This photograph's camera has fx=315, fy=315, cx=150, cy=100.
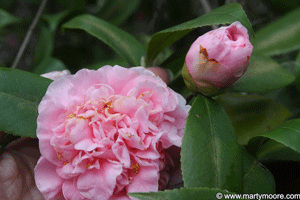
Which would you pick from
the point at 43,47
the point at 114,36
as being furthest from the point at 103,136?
the point at 43,47

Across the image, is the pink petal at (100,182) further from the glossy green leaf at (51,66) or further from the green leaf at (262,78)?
the glossy green leaf at (51,66)

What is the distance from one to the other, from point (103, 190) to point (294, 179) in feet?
1.55

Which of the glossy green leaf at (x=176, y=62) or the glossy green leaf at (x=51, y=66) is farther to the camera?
the glossy green leaf at (x=51, y=66)

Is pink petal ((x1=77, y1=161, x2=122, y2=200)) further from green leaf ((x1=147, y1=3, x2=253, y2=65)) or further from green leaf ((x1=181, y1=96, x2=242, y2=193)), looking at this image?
green leaf ((x1=147, y1=3, x2=253, y2=65))

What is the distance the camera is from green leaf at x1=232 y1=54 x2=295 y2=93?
732mm

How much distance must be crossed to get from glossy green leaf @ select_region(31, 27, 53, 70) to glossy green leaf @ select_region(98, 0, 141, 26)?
0.75 feet

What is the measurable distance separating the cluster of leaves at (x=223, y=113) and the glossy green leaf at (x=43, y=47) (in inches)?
9.4

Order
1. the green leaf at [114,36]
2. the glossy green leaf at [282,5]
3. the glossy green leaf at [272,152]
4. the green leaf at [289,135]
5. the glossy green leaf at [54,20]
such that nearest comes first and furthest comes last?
1. the green leaf at [289,135]
2. the glossy green leaf at [272,152]
3. the green leaf at [114,36]
4. the glossy green leaf at [282,5]
5. the glossy green leaf at [54,20]

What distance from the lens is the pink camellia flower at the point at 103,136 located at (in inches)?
20.1

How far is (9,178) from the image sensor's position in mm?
580

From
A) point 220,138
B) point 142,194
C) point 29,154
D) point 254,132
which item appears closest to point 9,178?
point 29,154

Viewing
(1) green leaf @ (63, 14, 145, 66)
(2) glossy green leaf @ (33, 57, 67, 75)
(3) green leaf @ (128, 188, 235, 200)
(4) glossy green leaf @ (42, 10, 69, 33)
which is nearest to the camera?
(3) green leaf @ (128, 188, 235, 200)

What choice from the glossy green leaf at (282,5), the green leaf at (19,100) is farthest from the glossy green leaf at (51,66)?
the glossy green leaf at (282,5)

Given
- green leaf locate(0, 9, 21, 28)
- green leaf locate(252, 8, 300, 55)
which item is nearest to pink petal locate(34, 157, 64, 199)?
green leaf locate(252, 8, 300, 55)
